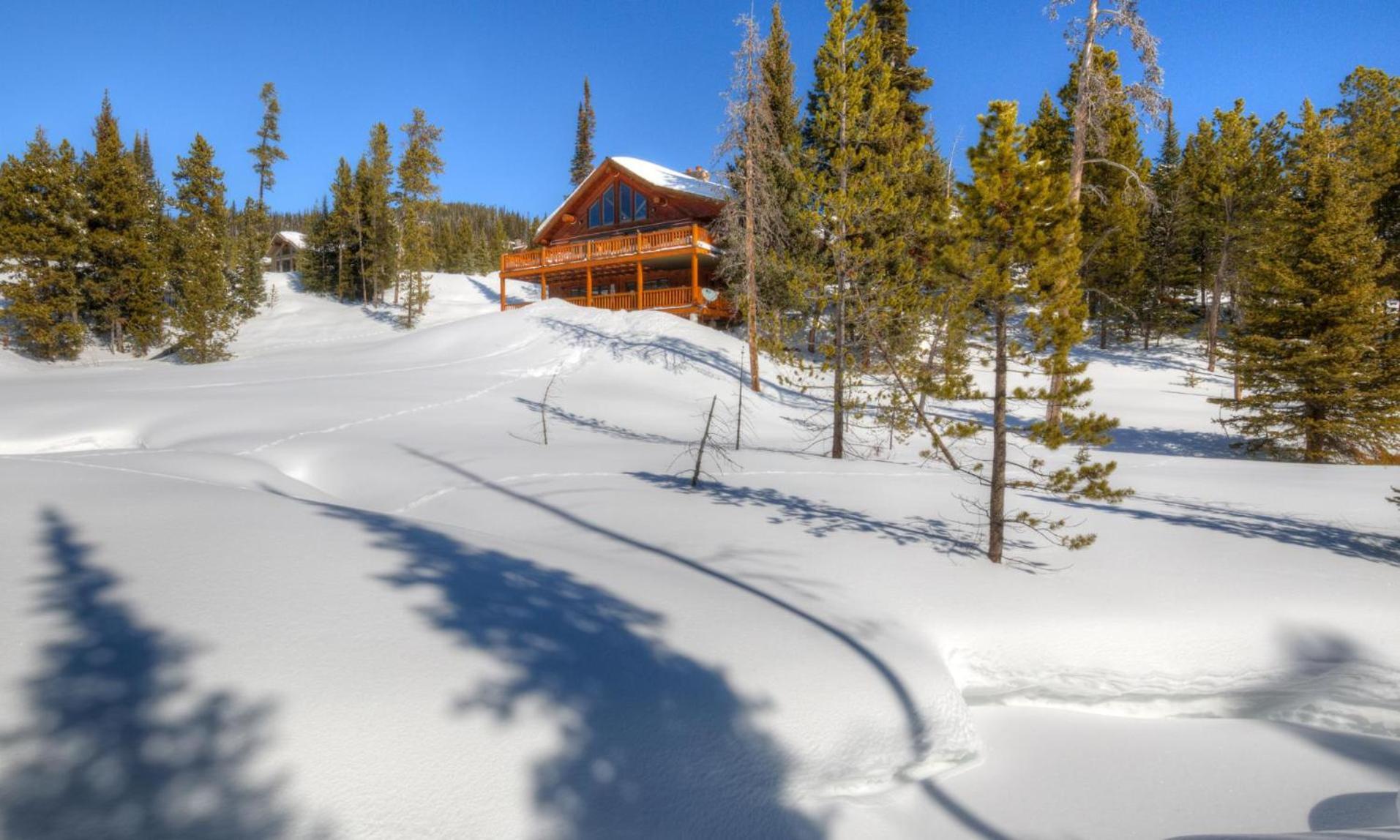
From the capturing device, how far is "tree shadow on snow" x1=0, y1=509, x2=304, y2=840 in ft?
6.28

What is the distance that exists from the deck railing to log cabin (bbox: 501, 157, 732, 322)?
0.04m

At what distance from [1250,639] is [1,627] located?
24.4 ft

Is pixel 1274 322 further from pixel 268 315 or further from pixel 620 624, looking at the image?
pixel 268 315

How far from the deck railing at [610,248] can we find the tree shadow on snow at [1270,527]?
61.8 feet

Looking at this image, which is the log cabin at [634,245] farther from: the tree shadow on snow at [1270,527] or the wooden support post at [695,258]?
the tree shadow on snow at [1270,527]

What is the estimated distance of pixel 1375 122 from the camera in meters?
25.5

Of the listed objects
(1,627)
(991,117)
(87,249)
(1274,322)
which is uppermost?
(87,249)

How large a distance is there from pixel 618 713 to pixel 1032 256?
4.64 meters

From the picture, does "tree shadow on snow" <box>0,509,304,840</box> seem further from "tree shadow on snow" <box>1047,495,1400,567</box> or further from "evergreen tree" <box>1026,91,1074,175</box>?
"evergreen tree" <box>1026,91,1074,175</box>

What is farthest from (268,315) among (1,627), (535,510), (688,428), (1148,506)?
(1148,506)

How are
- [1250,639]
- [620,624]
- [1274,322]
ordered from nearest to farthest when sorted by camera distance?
[620,624] → [1250,639] → [1274,322]

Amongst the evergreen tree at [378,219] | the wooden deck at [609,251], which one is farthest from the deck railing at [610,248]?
the evergreen tree at [378,219]

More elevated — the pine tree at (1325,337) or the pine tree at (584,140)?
the pine tree at (584,140)

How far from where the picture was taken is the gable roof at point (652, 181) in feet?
87.3
